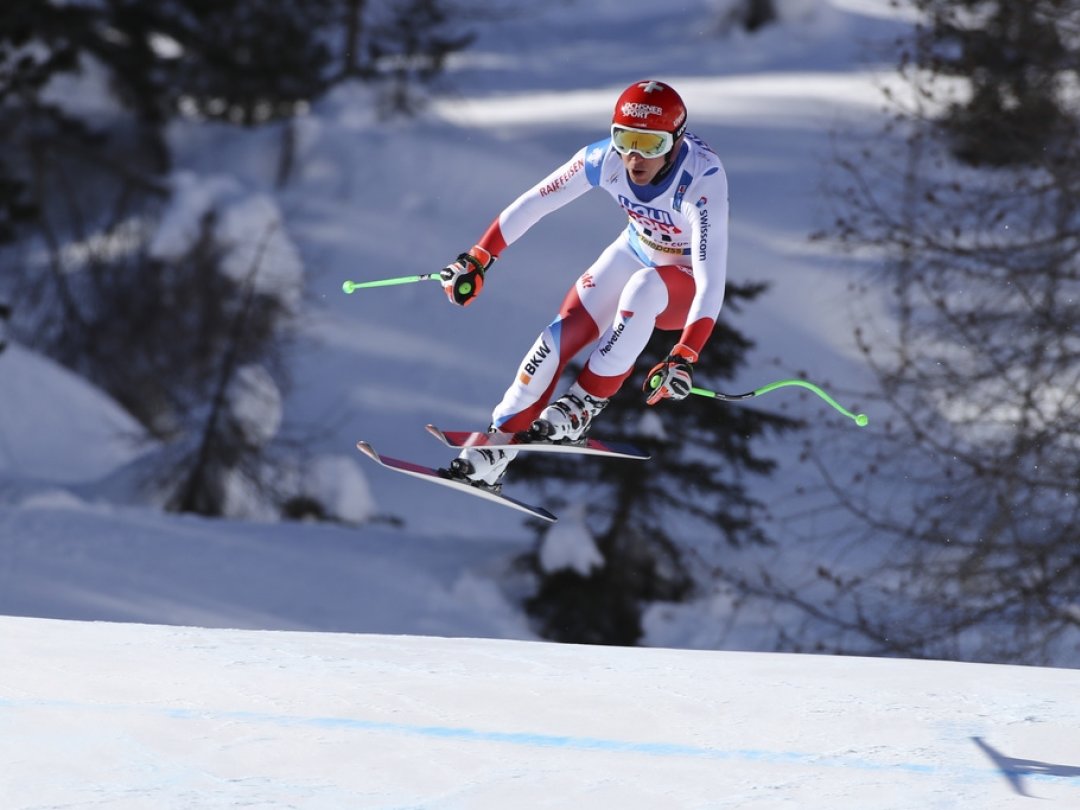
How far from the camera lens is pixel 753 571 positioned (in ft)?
51.6

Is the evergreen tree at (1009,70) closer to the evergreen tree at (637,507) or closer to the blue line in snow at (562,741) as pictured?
the evergreen tree at (637,507)

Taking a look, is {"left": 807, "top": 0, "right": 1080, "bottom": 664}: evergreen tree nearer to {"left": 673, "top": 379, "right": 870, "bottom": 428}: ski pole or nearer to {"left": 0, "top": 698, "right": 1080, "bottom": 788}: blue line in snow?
{"left": 673, "top": 379, "right": 870, "bottom": 428}: ski pole

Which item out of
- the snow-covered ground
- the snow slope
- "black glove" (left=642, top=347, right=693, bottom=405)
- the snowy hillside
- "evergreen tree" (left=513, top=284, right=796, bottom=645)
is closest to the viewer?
the snow slope

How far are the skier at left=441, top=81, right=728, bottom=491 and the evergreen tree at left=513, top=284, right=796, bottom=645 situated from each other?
5895mm

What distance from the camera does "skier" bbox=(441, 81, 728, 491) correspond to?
5.64 m

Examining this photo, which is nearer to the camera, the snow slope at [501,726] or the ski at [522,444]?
the snow slope at [501,726]

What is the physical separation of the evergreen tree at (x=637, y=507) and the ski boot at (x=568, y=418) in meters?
5.92

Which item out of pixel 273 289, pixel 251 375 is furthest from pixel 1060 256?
pixel 273 289

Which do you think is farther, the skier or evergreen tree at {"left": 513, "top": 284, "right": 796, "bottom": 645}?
evergreen tree at {"left": 513, "top": 284, "right": 796, "bottom": 645}

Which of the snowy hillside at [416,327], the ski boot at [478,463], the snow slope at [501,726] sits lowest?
the snowy hillside at [416,327]

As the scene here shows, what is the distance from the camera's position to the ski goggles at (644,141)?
5.62m

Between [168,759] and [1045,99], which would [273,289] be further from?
[168,759]

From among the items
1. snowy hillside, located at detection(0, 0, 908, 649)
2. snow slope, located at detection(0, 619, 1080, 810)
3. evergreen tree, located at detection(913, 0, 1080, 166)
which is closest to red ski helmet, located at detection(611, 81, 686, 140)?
snow slope, located at detection(0, 619, 1080, 810)

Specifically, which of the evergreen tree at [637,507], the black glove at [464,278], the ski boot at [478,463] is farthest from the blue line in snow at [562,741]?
the evergreen tree at [637,507]
